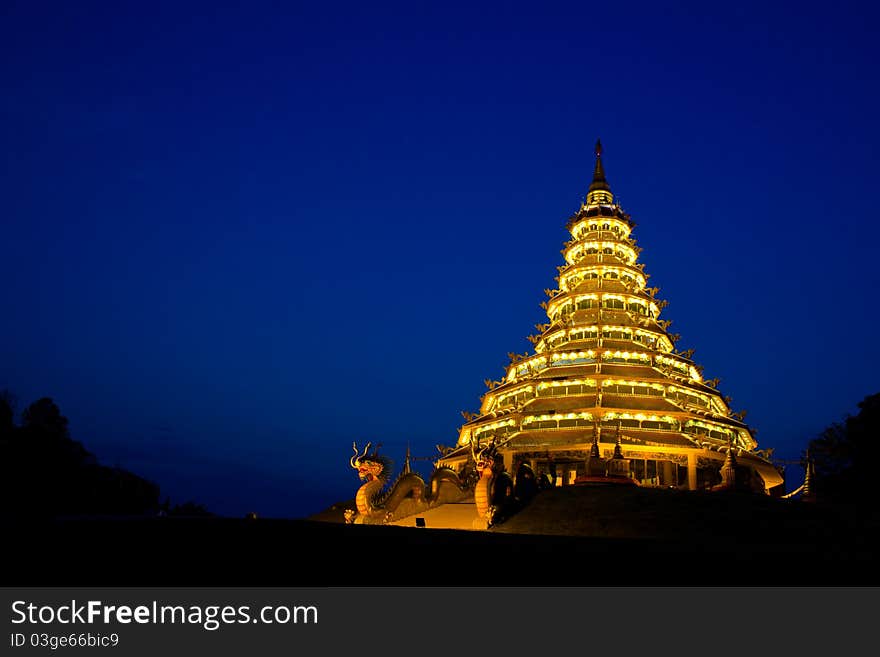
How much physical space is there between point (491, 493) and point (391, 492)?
7.72 m

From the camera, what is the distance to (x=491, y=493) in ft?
94.7

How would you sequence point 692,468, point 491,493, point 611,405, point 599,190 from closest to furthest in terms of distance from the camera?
point 491,493, point 692,468, point 611,405, point 599,190

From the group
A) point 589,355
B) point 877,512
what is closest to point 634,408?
point 589,355

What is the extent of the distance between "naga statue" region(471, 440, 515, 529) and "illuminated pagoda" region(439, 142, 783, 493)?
298 inches

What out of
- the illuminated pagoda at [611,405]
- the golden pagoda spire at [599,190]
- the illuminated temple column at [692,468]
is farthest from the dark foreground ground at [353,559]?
the golden pagoda spire at [599,190]

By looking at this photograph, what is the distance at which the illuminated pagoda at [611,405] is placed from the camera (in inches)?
1702

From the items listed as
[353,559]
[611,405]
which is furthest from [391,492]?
[353,559]

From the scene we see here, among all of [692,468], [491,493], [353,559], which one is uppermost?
[692,468]

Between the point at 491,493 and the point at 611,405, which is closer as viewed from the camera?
the point at 491,493

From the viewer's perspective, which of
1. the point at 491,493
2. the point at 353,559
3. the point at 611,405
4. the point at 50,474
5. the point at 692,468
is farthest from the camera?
the point at 611,405

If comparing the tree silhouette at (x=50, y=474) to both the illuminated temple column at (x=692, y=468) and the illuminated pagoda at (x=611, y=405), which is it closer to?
the illuminated pagoda at (x=611, y=405)

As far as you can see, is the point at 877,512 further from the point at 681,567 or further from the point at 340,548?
the point at 340,548

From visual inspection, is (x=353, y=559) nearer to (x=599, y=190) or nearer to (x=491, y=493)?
(x=491, y=493)

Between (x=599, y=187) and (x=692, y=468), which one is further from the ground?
(x=599, y=187)
